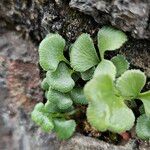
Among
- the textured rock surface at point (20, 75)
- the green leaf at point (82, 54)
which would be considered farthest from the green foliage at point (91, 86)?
the textured rock surface at point (20, 75)

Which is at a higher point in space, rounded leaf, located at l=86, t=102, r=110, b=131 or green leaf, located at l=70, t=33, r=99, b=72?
green leaf, located at l=70, t=33, r=99, b=72

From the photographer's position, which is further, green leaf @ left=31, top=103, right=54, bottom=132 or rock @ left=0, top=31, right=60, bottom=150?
rock @ left=0, top=31, right=60, bottom=150

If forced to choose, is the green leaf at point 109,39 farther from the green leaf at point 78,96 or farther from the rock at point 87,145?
the rock at point 87,145

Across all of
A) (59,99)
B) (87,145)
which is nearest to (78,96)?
(59,99)

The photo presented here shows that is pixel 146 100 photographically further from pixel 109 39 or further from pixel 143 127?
pixel 109 39

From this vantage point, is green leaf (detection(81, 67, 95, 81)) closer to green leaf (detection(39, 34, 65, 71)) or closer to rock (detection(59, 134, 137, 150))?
green leaf (detection(39, 34, 65, 71))

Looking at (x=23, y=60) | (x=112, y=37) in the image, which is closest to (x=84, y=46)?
(x=112, y=37)

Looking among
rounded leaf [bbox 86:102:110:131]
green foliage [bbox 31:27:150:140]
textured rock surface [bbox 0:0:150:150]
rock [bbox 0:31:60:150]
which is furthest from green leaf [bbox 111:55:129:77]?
rock [bbox 0:31:60:150]
